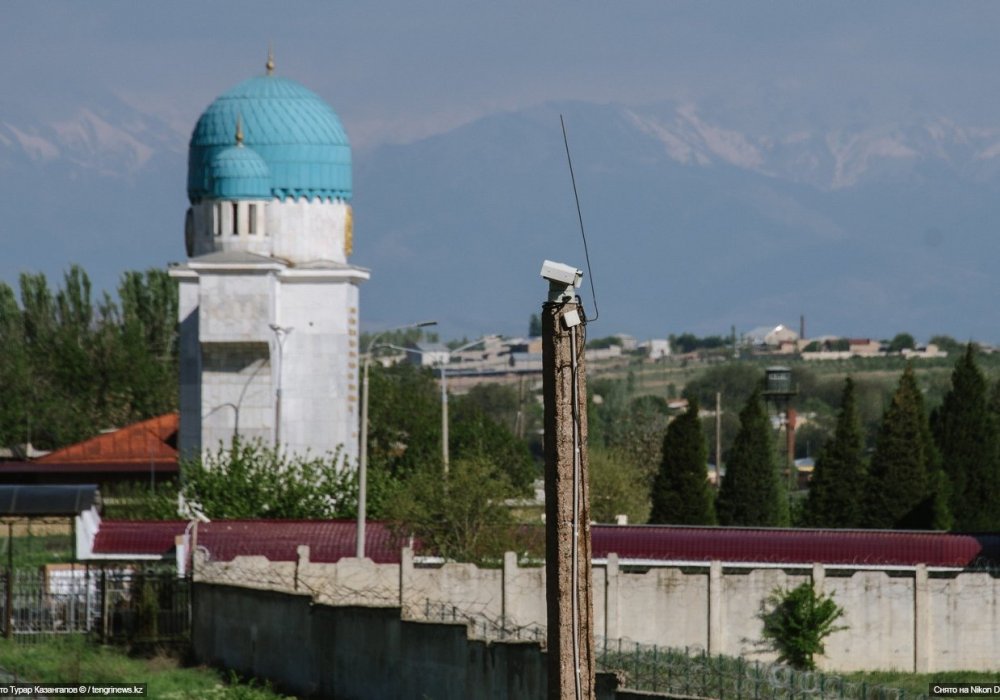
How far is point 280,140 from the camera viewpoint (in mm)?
70188

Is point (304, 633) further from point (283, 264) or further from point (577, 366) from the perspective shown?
point (283, 264)

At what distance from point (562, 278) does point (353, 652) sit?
692 inches

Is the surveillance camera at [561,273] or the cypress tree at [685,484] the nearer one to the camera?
the surveillance camera at [561,273]

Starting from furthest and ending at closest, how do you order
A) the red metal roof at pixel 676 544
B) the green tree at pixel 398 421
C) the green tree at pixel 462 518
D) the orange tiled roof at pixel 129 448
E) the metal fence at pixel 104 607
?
the green tree at pixel 398 421 → the orange tiled roof at pixel 129 448 → the green tree at pixel 462 518 → the red metal roof at pixel 676 544 → the metal fence at pixel 104 607

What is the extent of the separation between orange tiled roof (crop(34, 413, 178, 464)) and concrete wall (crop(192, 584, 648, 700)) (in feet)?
132

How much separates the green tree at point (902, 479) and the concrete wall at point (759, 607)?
43.4ft

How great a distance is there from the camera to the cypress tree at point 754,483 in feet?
219

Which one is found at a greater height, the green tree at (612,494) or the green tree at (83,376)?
the green tree at (83,376)

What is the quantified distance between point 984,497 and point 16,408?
53266mm

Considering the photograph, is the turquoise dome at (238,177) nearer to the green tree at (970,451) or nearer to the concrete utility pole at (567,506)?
the green tree at (970,451)

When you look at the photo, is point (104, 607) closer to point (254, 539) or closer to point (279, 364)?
point (254, 539)

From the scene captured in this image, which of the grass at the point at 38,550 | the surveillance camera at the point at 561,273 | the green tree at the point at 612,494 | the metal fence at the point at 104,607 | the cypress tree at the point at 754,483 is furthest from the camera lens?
the green tree at the point at 612,494

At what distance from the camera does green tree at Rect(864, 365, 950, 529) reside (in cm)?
6356

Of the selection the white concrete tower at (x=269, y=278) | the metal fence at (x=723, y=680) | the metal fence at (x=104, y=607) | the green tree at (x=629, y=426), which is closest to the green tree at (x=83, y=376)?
the green tree at (x=629, y=426)
